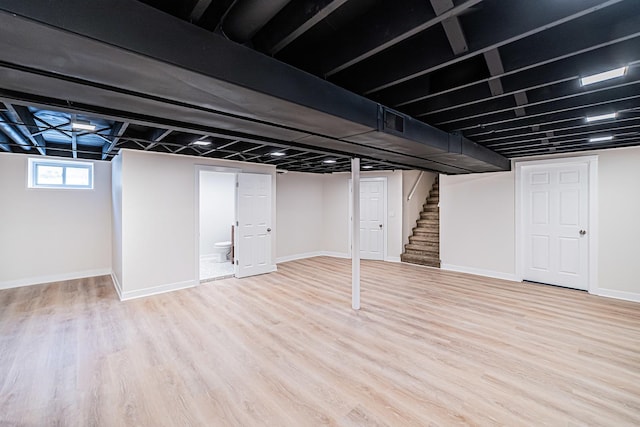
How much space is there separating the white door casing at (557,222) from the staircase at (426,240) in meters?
1.82

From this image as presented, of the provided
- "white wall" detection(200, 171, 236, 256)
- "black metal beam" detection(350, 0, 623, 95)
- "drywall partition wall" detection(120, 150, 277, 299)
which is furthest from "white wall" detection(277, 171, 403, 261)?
"black metal beam" detection(350, 0, 623, 95)

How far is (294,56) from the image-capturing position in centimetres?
197

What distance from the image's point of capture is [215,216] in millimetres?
8352

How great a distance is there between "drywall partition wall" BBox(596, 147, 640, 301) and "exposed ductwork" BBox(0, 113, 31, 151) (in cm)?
825

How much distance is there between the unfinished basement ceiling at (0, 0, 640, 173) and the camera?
143cm

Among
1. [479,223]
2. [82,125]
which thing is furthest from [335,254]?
[82,125]

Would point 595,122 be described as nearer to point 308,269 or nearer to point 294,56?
point 294,56

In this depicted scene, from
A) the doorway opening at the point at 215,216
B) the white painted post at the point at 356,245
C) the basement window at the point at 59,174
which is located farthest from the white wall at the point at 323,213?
the basement window at the point at 59,174

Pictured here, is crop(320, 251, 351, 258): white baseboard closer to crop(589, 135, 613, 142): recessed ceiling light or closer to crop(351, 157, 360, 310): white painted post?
crop(351, 157, 360, 310): white painted post

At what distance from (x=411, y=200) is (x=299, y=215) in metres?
3.05

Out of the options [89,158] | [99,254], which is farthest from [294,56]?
[99,254]

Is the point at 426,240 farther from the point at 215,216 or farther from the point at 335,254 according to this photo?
the point at 215,216

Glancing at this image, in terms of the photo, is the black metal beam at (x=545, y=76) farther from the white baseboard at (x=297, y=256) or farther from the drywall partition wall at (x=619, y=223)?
the white baseboard at (x=297, y=256)

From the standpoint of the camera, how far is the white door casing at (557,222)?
16.3 ft
